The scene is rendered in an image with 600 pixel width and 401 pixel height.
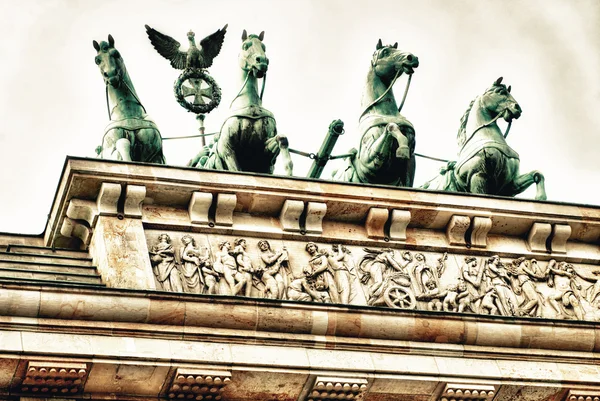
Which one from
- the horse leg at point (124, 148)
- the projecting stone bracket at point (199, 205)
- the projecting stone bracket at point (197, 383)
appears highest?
the horse leg at point (124, 148)

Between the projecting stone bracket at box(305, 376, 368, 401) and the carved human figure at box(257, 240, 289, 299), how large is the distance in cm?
145

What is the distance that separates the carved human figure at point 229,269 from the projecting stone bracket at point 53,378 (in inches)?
104

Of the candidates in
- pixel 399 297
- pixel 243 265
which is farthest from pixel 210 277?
pixel 399 297

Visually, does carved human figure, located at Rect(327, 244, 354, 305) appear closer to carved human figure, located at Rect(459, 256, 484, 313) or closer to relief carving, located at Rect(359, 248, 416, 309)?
relief carving, located at Rect(359, 248, 416, 309)

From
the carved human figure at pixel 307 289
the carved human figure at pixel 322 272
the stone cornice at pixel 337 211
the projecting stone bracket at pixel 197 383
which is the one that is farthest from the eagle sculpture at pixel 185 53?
the projecting stone bracket at pixel 197 383

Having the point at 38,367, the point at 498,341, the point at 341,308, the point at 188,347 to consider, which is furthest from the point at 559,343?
the point at 38,367

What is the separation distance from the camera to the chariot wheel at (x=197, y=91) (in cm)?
3092

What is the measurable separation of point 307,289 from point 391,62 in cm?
489

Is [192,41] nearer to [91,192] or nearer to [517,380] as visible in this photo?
[91,192]

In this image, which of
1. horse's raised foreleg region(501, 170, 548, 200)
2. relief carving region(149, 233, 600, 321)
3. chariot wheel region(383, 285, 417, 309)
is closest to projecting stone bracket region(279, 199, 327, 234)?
relief carving region(149, 233, 600, 321)

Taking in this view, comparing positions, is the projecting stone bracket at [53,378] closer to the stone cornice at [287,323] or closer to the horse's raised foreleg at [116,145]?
the stone cornice at [287,323]

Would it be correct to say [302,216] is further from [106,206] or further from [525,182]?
[525,182]

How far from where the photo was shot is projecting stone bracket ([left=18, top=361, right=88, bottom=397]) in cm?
2331

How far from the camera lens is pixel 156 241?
84.9 ft
